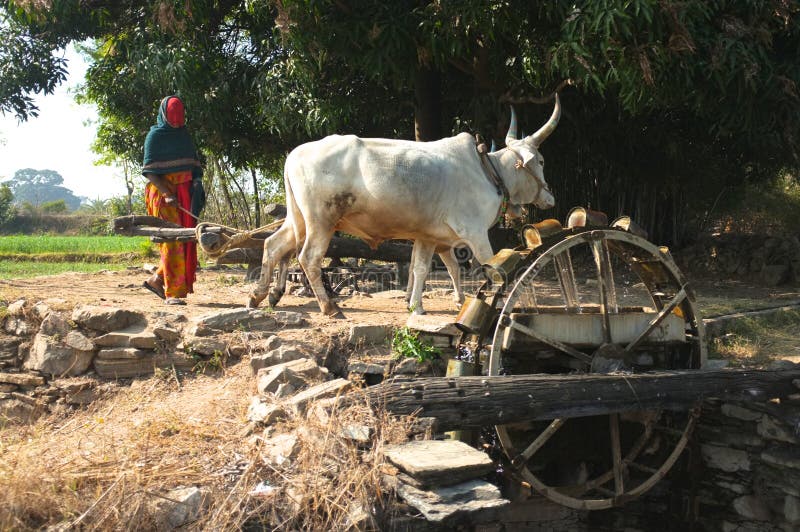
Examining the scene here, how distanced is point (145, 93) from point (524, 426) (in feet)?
23.3

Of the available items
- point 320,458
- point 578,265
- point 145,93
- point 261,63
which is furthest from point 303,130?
point 320,458

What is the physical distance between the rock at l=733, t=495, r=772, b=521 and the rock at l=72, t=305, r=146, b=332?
511 cm

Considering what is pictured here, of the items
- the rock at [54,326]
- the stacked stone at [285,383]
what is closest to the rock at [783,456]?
the stacked stone at [285,383]

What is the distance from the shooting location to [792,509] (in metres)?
5.68

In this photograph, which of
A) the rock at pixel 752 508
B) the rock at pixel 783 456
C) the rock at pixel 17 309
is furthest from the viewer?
the rock at pixel 17 309

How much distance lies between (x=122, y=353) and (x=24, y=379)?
0.84 m

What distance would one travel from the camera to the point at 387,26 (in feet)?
24.6

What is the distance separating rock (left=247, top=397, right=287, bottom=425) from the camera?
434cm

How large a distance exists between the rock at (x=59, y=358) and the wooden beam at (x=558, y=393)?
259cm

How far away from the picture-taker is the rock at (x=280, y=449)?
153 inches

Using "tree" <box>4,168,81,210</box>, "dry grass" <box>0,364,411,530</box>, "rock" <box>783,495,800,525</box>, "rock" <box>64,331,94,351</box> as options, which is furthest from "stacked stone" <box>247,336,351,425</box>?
"tree" <box>4,168,81,210</box>

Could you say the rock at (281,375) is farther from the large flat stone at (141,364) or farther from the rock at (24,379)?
the rock at (24,379)

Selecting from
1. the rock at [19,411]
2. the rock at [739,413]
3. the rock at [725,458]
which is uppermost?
the rock at [19,411]

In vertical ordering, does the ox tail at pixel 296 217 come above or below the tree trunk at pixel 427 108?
below
